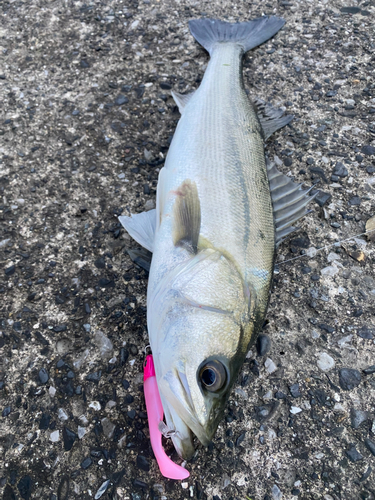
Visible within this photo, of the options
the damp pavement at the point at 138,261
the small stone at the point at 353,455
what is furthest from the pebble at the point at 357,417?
the small stone at the point at 353,455

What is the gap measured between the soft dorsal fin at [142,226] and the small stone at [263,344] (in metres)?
0.99

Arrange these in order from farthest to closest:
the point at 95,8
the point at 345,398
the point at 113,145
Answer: the point at 95,8 → the point at 113,145 → the point at 345,398

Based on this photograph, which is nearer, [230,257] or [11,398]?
[11,398]

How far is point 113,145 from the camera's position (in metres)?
3.21

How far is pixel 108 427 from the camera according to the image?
79.7 inches

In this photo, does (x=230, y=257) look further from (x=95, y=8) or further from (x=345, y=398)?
(x=95, y=8)

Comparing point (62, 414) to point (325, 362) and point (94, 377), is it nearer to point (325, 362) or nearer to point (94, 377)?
point (94, 377)

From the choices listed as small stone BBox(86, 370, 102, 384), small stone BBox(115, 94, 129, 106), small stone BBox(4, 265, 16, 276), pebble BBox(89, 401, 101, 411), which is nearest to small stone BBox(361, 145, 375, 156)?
small stone BBox(115, 94, 129, 106)

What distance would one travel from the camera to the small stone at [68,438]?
1953 mm

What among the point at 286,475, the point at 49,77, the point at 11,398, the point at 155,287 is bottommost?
the point at 286,475

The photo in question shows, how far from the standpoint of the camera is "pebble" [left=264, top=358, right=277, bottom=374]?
7.39 feet

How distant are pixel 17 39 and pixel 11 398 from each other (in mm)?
3785

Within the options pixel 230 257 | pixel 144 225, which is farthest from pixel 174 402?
pixel 144 225

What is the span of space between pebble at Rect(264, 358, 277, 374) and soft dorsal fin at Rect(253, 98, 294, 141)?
6.58 feet
